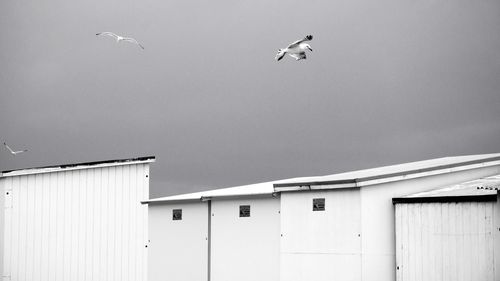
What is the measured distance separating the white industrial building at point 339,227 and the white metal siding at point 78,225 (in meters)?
0.86

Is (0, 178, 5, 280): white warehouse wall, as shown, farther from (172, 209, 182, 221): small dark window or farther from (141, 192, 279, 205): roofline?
(172, 209, 182, 221): small dark window

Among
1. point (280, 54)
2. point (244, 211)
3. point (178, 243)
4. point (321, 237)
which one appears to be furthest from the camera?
point (178, 243)

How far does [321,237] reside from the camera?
2000cm

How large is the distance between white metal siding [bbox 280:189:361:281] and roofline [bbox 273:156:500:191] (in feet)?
0.74

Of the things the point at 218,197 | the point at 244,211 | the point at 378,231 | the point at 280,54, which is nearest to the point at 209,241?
the point at 218,197

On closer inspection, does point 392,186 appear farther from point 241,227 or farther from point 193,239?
point 193,239

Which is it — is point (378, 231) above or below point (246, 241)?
above

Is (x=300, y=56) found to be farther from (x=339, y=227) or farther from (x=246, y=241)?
(x=246, y=241)

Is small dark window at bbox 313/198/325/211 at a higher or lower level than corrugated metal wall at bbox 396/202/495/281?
higher

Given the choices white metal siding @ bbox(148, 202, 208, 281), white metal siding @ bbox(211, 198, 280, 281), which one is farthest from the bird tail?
white metal siding @ bbox(148, 202, 208, 281)

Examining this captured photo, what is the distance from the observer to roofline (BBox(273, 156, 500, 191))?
19516mm

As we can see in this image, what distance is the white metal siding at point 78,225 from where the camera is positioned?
19875 millimetres

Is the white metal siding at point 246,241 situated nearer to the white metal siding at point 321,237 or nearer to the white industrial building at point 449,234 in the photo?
the white metal siding at point 321,237

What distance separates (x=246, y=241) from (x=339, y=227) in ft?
13.1
